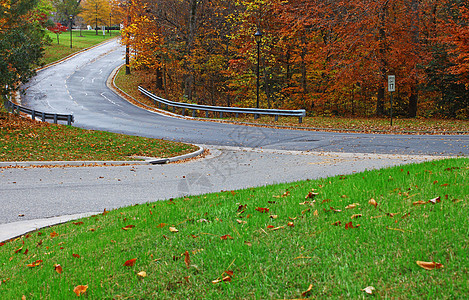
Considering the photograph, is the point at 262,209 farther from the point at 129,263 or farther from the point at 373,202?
the point at 129,263

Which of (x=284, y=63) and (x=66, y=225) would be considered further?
(x=284, y=63)

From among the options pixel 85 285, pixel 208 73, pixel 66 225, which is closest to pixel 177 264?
pixel 85 285

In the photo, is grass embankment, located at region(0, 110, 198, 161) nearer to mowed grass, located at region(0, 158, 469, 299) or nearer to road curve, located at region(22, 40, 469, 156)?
road curve, located at region(22, 40, 469, 156)

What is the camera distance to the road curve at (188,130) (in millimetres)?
15594

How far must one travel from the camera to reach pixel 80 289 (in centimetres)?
357

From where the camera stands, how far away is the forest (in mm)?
27078

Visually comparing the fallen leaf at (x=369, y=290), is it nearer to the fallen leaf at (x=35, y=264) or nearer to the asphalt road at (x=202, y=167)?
the fallen leaf at (x=35, y=264)

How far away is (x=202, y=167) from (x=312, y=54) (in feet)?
74.1

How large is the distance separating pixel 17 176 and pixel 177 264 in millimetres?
8620

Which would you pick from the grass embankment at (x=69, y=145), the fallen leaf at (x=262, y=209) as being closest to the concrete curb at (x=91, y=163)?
the grass embankment at (x=69, y=145)

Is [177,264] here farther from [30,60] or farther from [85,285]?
[30,60]

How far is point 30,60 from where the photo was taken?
1886cm

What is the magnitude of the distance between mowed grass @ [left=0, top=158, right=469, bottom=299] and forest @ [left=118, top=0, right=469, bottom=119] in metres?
21.9

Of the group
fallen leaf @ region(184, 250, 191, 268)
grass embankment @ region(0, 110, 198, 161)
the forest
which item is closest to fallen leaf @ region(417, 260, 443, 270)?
fallen leaf @ region(184, 250, 191, 268)
